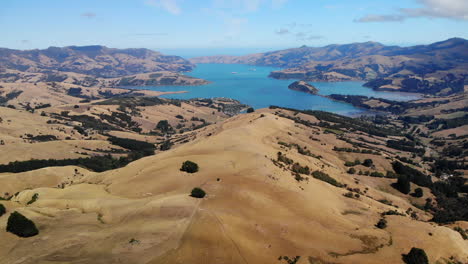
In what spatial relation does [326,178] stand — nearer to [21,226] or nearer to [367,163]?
[367,163]

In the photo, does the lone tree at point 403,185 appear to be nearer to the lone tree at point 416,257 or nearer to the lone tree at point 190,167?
the lone tree at point 416,257

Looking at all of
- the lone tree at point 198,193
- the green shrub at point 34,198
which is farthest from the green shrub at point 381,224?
the green shrub at point 34,198

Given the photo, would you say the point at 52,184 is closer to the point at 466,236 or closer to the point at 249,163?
the point at 249,163

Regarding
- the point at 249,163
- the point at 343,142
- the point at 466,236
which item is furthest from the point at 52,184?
the point at 343,142

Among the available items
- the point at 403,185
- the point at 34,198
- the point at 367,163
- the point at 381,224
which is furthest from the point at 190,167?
the point at 367,163

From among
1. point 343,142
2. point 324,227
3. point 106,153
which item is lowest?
point 106,153

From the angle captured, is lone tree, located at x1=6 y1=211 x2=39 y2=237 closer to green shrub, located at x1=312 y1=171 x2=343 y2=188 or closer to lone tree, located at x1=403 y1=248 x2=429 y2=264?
lone tree, located at x1=403 y1=248 x2=429 y2=264

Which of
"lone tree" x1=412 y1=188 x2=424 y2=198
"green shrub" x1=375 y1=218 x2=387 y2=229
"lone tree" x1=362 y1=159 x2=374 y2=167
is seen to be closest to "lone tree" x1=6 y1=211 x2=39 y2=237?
"green shrub" x1=375 y1=218 x2=387 y2=229
